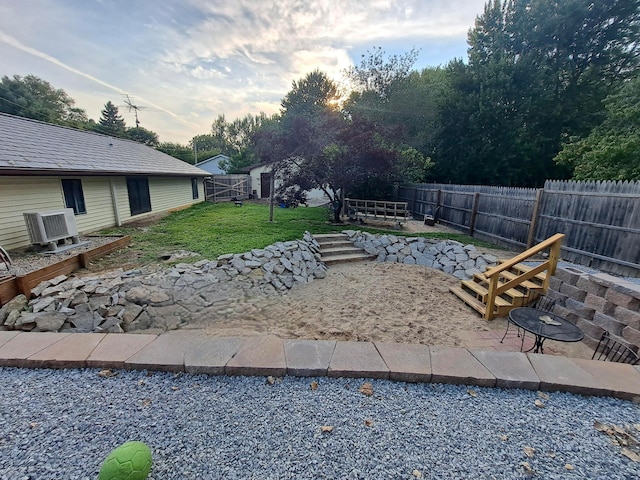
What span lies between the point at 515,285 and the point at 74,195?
1079 centimetres

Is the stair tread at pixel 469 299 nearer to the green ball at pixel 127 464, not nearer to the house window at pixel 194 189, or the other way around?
the green ball at pixel 127 464

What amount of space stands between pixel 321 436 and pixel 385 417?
50cm

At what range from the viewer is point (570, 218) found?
19.4ft

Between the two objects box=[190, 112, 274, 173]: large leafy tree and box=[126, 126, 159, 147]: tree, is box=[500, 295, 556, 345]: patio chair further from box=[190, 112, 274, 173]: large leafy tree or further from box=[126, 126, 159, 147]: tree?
box=[190, 112, 274, 173]: large leafy tree

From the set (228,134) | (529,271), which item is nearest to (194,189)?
(529,271)

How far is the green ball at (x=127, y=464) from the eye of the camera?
136cm

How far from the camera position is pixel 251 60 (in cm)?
981

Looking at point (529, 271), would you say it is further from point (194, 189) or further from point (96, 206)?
point (194, 189)

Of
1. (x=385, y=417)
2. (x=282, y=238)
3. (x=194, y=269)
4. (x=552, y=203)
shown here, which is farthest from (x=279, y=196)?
(x=385, y=417)

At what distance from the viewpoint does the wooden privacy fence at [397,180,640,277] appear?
4918 mm

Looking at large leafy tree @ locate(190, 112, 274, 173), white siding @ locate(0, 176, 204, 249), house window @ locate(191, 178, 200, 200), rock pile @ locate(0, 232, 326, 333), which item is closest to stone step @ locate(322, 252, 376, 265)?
rock pile @ locate(0, 232, 326, 333)

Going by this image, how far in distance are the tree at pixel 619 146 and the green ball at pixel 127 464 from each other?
1177 cm

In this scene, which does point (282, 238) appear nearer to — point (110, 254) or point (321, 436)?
point (110, 254)

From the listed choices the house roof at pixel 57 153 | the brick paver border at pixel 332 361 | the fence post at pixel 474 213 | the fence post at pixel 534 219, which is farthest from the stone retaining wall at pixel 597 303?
the house roof at pixel 57 153
